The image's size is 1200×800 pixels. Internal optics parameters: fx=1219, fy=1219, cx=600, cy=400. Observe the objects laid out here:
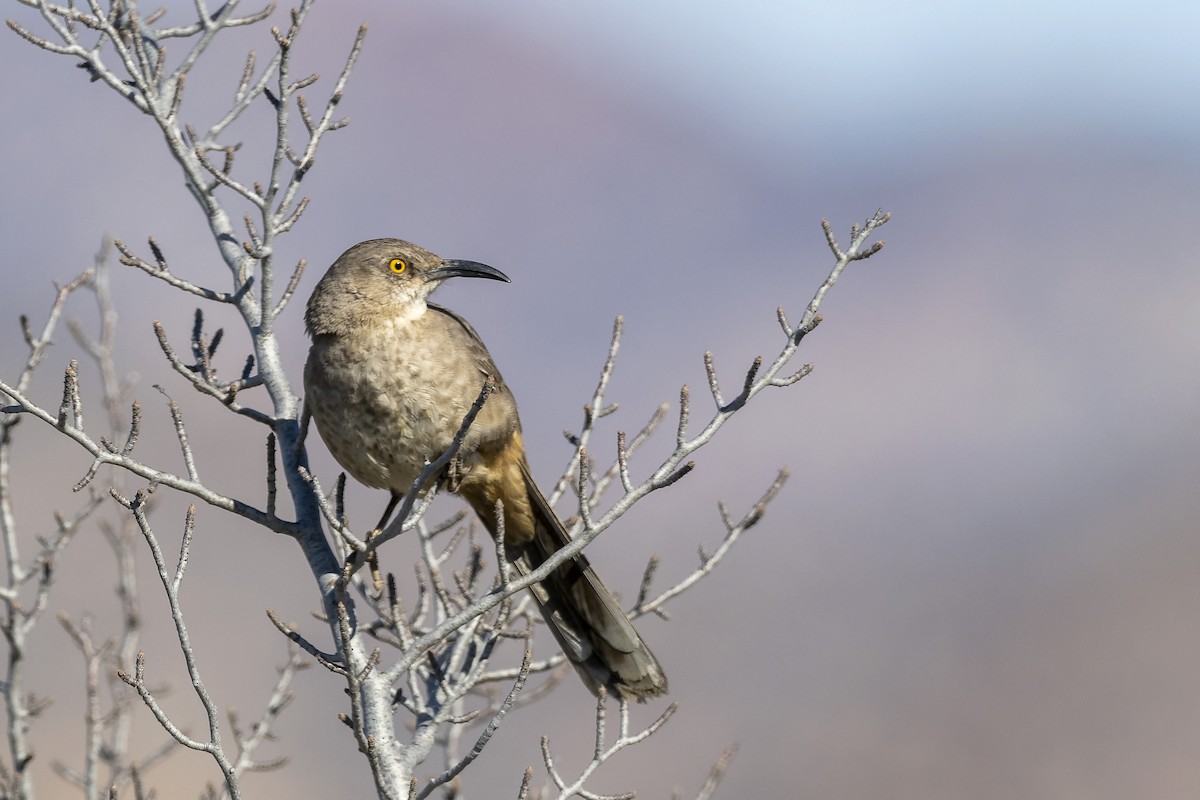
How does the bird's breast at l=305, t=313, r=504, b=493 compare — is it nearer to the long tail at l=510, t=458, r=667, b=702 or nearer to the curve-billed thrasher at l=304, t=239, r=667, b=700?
the curve-billed thrasher at l=304, t=239, r=667, b=700

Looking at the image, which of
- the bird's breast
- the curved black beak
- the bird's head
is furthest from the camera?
the curved black beak

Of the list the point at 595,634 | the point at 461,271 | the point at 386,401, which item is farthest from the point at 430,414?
the point at 595,634

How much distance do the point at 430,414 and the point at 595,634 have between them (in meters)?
1.10

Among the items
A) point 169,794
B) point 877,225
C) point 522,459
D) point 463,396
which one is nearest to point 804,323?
point 877,225

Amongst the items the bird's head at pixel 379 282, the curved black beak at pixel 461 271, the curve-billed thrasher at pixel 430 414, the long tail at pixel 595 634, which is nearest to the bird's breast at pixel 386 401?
the curve-billed thrasher at pixel 430 414

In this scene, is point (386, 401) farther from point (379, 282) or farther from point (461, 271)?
point (461, 271)

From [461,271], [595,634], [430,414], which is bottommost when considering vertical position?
[595,634]

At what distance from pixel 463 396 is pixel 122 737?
193 centimetres

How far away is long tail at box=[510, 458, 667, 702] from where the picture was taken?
15.2 feet

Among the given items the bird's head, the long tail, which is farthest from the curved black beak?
the long tail

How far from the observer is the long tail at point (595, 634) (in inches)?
183

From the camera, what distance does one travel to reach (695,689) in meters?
19.8

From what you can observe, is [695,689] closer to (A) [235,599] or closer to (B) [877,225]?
(A) [235,599]

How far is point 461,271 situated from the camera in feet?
16.2
